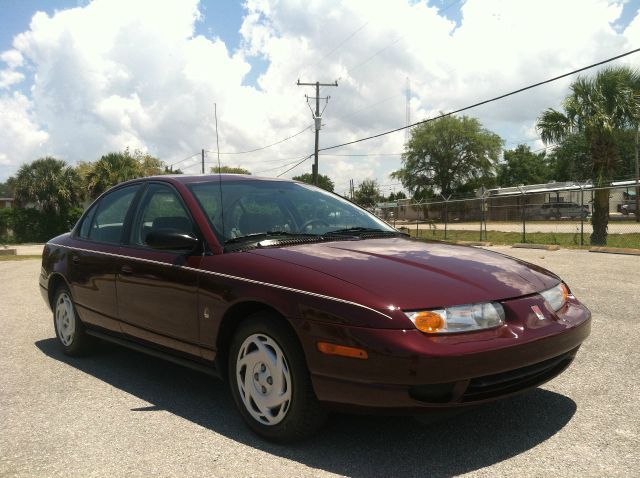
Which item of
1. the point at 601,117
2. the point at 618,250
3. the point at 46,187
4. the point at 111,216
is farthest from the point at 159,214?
the point at 46,187

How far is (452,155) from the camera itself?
61969mm

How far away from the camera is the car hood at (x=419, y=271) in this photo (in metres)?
2.79

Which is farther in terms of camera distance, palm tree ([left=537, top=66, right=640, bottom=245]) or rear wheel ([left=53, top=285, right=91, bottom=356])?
palm tree ([left=537, top=66, right=640, bottom=245])

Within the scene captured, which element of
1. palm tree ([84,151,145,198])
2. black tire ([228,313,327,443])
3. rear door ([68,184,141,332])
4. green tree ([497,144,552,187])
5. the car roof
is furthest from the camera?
green tree ([497,144,552,187])

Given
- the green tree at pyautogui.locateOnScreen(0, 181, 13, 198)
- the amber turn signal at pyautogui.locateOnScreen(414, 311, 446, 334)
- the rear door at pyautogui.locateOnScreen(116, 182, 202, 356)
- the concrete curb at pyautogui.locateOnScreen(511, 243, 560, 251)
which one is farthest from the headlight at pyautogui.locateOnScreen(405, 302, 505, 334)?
the green tree at pyautogui.locateOnScreen(0, 181, 13, 198)

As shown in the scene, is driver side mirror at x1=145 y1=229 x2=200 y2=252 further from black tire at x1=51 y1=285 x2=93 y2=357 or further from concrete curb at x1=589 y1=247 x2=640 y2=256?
concrete curb at x1=589 y1=247 x2=640 y2=256

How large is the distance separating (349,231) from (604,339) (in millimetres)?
2693

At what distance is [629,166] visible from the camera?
2645 inches

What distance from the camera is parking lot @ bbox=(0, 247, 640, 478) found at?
9.21 ft

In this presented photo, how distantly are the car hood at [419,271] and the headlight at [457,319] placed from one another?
4 centimetres

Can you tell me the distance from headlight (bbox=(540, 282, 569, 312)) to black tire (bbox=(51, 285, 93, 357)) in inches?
143

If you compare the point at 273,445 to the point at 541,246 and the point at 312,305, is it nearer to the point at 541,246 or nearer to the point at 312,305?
the point at 312,305

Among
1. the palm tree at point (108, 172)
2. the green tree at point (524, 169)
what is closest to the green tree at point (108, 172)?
A: the palm tree at point (108, 172)

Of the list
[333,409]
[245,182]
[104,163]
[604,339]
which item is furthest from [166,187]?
[104,163]
